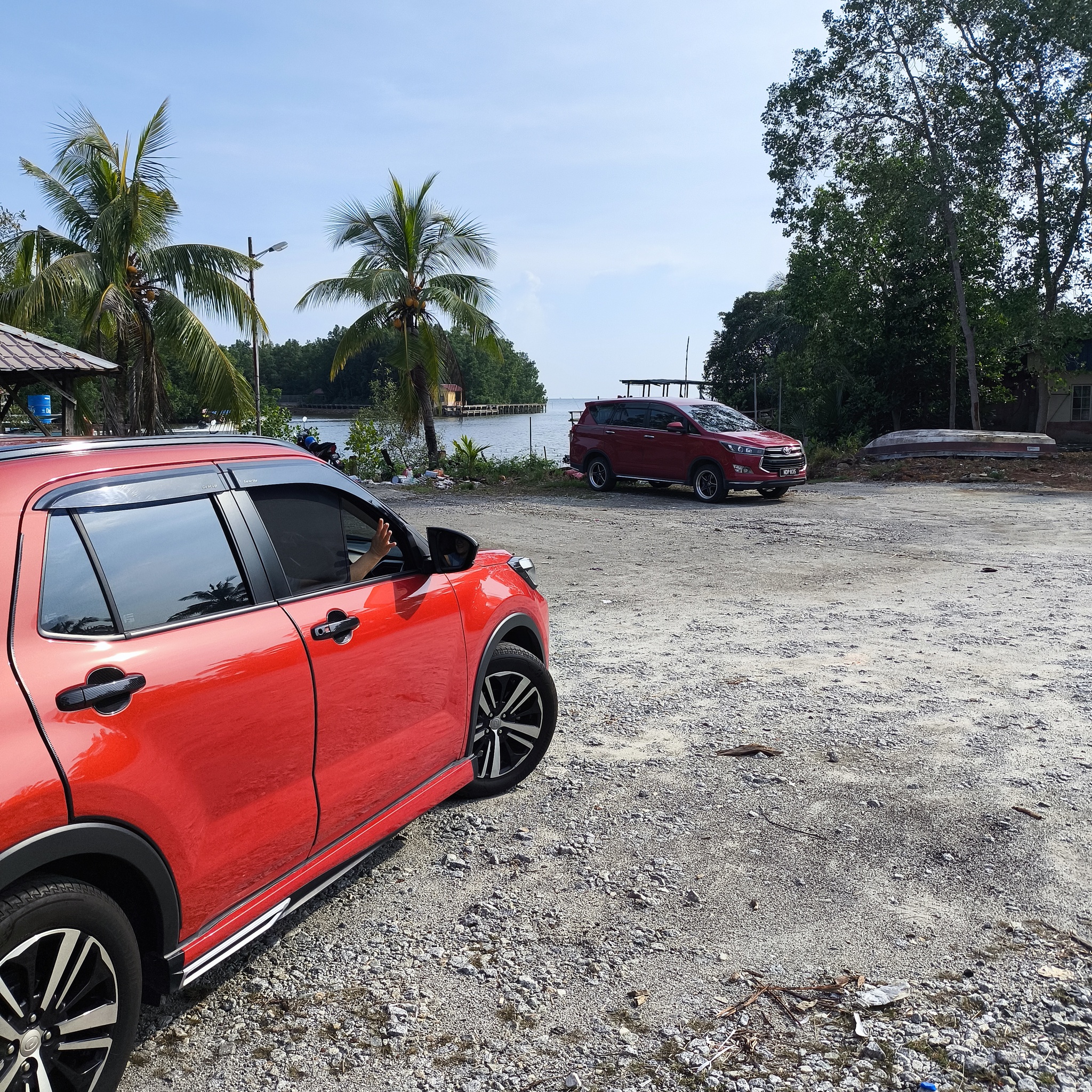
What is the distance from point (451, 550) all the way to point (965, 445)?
2285cm

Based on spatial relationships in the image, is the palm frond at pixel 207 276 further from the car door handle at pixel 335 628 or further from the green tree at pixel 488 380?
the green tree at pixel 488 380

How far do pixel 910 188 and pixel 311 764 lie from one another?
103 ft

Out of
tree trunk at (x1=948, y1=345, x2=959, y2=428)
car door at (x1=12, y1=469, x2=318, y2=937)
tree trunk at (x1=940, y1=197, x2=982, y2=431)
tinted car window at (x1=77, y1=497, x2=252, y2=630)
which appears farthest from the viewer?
tree trunk at (x1=948, y1=345, x2=959, y2=428)

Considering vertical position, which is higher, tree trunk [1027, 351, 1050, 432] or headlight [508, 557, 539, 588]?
tree trunk [1027, 351, 1050, 432]

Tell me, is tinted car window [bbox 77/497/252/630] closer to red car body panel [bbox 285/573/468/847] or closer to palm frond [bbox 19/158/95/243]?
red car body panel [bbox 285/573/468/847]

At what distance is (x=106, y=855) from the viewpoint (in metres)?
2.30

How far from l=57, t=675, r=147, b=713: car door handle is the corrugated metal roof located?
39.8 feet

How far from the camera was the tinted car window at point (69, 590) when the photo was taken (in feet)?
7.67

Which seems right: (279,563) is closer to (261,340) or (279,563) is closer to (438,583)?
(438,583)

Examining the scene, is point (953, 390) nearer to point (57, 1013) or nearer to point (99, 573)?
point (99, 573)

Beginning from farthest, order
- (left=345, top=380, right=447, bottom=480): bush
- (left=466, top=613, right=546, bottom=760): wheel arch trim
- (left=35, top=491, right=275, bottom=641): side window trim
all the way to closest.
A: (left=345, top=380, right=447, bottom=480): bush → (left=466, top=613, right=546, bottom=760): wheel arch trim → (left=35, top=491, right=275, bottom=641): side window trim

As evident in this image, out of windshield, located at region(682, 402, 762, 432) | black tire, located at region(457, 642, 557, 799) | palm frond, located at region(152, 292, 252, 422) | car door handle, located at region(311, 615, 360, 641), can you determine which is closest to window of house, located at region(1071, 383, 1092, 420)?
windshield, located at region(682, 402, 762, 432)

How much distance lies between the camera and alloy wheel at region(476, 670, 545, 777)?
14.5ft

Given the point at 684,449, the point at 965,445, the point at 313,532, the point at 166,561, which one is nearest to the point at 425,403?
the point at 684,449
